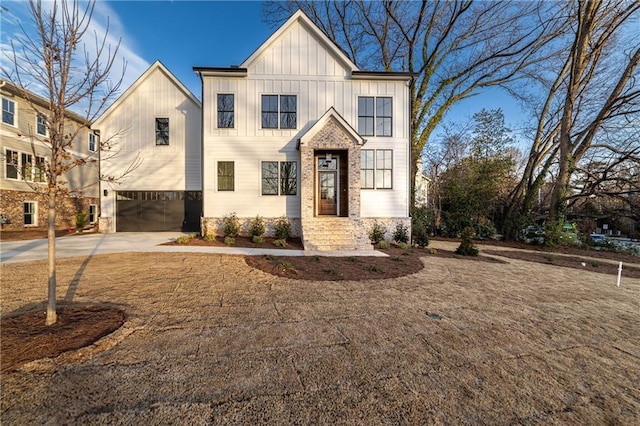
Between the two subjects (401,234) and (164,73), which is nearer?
(401,234)

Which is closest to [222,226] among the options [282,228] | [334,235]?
[282,228]

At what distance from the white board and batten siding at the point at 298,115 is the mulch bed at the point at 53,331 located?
838 cm

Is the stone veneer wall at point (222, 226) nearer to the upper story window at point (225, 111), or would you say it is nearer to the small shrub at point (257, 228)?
the small shrub at point (257, 228)

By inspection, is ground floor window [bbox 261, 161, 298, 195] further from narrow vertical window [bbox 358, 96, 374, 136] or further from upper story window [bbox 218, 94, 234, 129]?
narrow vertical window [bbox 358, 96, 374, 136]

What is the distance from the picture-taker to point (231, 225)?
450 inches

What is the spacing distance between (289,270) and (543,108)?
2066 centimetres

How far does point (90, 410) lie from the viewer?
1.93m

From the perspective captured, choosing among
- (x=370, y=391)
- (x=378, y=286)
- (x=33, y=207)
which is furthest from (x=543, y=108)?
(x=33, y=207)

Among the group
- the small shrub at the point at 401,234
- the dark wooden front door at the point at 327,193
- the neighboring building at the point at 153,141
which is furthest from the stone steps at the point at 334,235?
the neighboring building at the point at 153,141

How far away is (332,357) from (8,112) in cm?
2246

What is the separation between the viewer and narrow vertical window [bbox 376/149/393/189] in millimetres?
12156

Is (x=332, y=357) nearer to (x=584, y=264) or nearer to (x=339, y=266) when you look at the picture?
(x=339, y=266)

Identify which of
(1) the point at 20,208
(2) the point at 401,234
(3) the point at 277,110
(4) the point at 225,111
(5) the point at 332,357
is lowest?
(5) the point at 332,357

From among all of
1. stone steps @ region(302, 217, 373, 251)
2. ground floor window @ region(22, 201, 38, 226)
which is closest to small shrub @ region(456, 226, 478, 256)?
stone steps @ region(302, 217, 373, 251)
